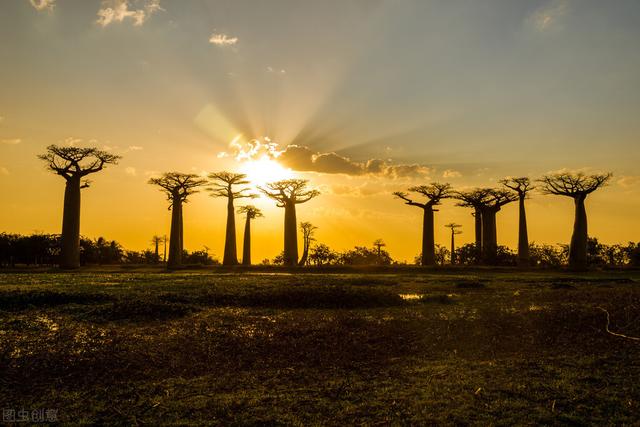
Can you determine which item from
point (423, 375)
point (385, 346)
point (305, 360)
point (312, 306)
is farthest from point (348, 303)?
point (423, 375)

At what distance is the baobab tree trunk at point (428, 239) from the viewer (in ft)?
201

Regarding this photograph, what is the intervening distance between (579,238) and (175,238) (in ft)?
142

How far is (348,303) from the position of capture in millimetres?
17891

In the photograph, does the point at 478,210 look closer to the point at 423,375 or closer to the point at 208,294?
the point at 208,294

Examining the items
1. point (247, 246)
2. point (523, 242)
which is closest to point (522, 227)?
point (523, 242)

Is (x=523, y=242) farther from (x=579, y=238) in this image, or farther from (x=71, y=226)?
(x=71, y=226)

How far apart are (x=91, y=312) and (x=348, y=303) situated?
8544mm

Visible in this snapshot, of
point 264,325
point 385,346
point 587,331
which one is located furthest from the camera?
point 264,325

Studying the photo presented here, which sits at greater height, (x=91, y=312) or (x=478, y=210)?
(x=478, y=210)

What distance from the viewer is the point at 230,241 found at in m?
61.8

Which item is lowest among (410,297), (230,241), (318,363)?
(318,363)

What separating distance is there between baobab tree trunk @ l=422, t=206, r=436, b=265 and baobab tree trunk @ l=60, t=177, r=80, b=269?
3907 centimetres

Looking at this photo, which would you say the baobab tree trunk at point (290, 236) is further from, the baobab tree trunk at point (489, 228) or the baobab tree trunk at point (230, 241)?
the baobab tree trunk at point (489, 228)

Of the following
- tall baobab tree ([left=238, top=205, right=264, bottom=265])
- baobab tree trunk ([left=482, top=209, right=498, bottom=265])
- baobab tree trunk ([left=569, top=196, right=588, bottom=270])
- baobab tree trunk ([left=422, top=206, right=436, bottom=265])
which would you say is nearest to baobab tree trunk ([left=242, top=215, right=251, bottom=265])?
tall baobab tree ([left=238, top=205, right=264, bottom=265])
